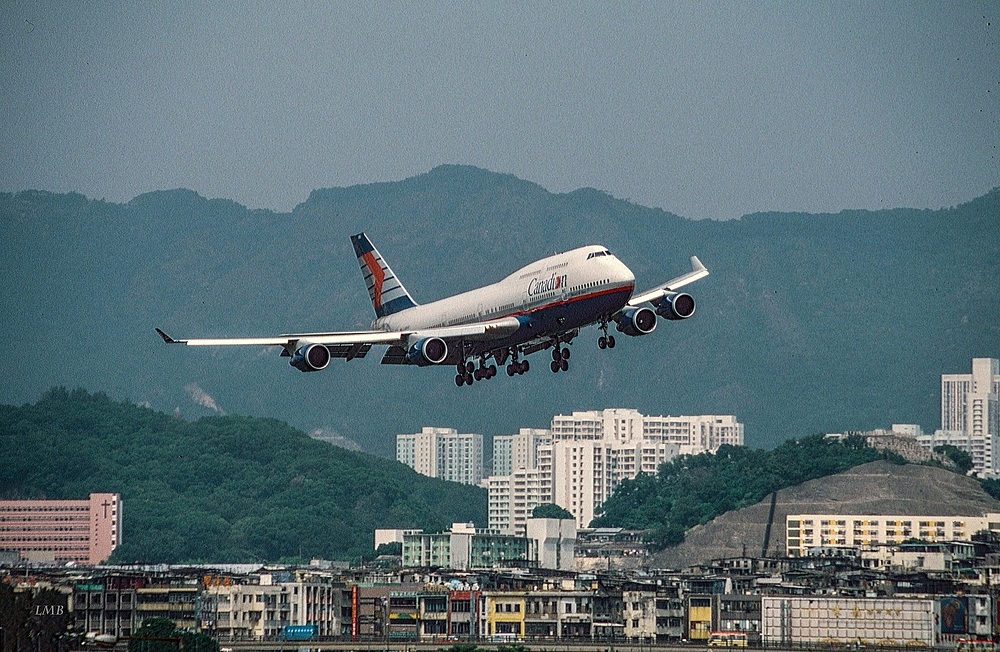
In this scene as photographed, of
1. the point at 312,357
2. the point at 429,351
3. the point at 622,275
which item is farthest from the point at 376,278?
the point at 622,275

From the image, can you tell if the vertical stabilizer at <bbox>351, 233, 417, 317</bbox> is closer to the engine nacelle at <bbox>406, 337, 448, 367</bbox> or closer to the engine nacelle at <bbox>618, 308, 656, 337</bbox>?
the engine nacelle at <bbox>406, 337, 448, 367</bbox>

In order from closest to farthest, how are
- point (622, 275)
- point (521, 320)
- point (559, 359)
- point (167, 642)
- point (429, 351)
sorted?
1. point (622, 275)
2. point (429, 351)
3. point (521, 320)
4. point (559, 359)
5. point (167, 642)

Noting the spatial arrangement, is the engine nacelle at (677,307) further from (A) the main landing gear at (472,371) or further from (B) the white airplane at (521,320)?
(A) the main landing gear at (472,371)

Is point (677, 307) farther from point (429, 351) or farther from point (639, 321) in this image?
point (429, 351)

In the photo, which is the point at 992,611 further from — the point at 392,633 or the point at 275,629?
the point at 275,629

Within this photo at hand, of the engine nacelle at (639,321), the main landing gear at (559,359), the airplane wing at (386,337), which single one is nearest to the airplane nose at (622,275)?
the engine nacelle at (639,321)

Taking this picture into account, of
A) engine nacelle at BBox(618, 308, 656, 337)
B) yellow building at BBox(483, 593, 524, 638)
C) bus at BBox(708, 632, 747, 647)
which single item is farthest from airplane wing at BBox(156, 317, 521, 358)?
yellow building at BBox(483, 593, 524, 638)

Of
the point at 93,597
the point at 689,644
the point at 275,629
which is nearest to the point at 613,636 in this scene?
the point at 689,644
